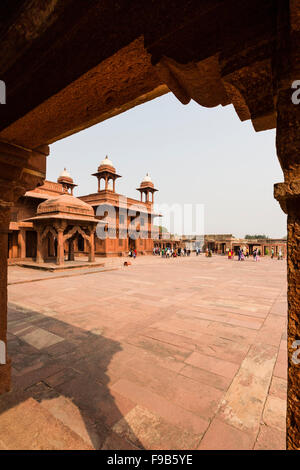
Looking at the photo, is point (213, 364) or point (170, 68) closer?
point (170, 68)

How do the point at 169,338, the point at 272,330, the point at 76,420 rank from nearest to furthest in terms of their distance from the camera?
the point at 76,420
the point at 169,338
the point at 272,330

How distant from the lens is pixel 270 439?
5.22ft

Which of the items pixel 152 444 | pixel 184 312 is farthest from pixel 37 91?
pixel 184 312

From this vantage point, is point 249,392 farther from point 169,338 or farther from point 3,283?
point 3,283

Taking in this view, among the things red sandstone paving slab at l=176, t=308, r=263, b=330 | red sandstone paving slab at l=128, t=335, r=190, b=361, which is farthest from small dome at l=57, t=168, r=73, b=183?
red sandstone paving slab at l=128, t=335, r=190, b=361

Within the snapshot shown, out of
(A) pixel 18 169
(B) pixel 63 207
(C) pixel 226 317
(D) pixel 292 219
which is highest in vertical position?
(B) pixel 63 207

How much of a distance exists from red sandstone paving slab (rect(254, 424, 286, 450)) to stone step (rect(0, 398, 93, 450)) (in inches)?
47.5

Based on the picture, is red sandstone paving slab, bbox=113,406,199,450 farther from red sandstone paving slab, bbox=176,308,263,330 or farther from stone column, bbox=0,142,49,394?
red sandstone paving slab, bbox=176,308,263,330

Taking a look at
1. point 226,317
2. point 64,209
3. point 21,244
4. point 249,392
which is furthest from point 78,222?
point 249,392

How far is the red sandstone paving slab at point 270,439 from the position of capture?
5.02ft

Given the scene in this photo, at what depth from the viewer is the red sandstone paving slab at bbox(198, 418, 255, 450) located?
1528 mm

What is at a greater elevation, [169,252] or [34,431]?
[169,252]

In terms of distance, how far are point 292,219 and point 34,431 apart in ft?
7.40

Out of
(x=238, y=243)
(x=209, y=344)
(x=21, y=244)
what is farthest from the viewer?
(x=238, y=243)
